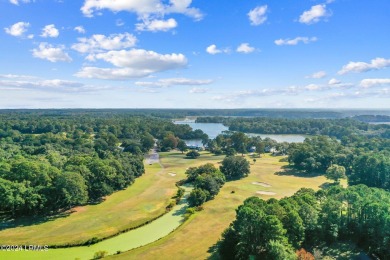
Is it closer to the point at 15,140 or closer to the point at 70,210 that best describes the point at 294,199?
the point at 70,210

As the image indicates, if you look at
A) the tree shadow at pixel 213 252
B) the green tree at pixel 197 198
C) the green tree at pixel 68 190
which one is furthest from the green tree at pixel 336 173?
the green tree at pixel 68 190

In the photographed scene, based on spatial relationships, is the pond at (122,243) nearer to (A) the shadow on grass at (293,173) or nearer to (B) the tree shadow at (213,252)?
(B) the tree shadow at (213,252)

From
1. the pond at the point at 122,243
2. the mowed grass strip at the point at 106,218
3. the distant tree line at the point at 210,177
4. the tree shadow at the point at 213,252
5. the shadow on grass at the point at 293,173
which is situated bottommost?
the pond at the point at 122,243

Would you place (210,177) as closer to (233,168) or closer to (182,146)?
(233,168)

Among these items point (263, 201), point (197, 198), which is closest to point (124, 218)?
point (197, 198)

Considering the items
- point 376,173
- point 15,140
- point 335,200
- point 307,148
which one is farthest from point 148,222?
point 15,140
